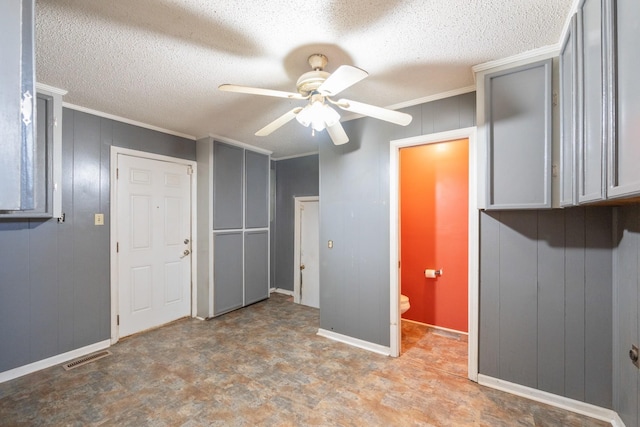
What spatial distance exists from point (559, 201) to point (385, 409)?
70.3 inches

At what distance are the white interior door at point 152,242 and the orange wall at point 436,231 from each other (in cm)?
286

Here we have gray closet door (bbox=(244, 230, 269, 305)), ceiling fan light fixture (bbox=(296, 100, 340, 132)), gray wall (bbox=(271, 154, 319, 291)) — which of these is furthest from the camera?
gray wall (bbox=(271, 154, 319, 291))

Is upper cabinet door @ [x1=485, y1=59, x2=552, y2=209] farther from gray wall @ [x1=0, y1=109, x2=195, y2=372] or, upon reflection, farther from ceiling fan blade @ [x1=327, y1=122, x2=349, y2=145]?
gray wall @ [x1=0, y1=109, x2=195, y2=372]

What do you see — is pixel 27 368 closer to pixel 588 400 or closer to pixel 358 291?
pixel 358 291

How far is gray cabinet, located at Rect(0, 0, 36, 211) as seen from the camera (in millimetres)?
487

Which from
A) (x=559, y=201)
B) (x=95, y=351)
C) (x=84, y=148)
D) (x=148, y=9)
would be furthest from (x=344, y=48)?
(x=95, y=351)

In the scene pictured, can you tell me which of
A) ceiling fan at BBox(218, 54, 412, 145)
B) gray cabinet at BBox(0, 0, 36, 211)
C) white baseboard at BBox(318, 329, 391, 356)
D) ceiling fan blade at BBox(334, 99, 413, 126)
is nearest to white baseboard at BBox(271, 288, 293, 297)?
white baseboard at BBox(318, 329, 391, 356)

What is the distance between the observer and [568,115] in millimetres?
1594

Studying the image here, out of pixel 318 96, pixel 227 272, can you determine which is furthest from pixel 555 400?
pixel 227 272

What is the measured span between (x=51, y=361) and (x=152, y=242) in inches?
52.8

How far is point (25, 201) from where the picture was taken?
52 cm

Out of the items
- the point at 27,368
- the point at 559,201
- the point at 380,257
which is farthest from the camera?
the point at 380,257

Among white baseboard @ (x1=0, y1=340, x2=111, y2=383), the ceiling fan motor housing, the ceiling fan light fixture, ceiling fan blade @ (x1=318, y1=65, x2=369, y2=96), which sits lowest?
white baseboard @ (x1=0, y1=340, x2=111, y2=383)

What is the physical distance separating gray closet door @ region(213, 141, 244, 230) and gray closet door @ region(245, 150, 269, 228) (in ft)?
0.47
